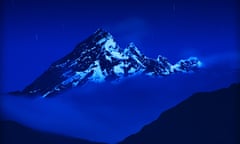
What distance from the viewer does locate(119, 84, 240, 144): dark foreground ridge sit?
27984 mm

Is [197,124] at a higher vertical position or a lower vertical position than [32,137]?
lower

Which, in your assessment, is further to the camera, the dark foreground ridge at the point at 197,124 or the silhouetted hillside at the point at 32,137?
the silhouetted hillside at the point at 32,137

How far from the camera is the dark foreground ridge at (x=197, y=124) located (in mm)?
27984

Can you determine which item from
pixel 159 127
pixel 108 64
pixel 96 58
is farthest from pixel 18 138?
pixel 96 58

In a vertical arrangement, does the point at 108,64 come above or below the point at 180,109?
above

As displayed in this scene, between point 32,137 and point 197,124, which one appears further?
point 32,137

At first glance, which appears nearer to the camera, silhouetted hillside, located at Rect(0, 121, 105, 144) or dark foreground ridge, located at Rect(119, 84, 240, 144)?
dark foreground ridge, located at Rect(119, 84, 240, 144)

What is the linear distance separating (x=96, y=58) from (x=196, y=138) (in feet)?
153

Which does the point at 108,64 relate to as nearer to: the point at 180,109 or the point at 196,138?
the point at 180,109

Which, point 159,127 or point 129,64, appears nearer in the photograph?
point 159,127

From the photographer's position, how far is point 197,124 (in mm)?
30938

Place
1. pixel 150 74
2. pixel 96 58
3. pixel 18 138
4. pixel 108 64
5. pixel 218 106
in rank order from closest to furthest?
1. pixel 218 106
2. pixel 18 138
3. pixel 150 74
4. pixel 108 64
5. pixel 96 58

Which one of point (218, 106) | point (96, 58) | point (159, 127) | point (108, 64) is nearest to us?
point (218, 106)

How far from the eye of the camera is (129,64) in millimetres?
60500
